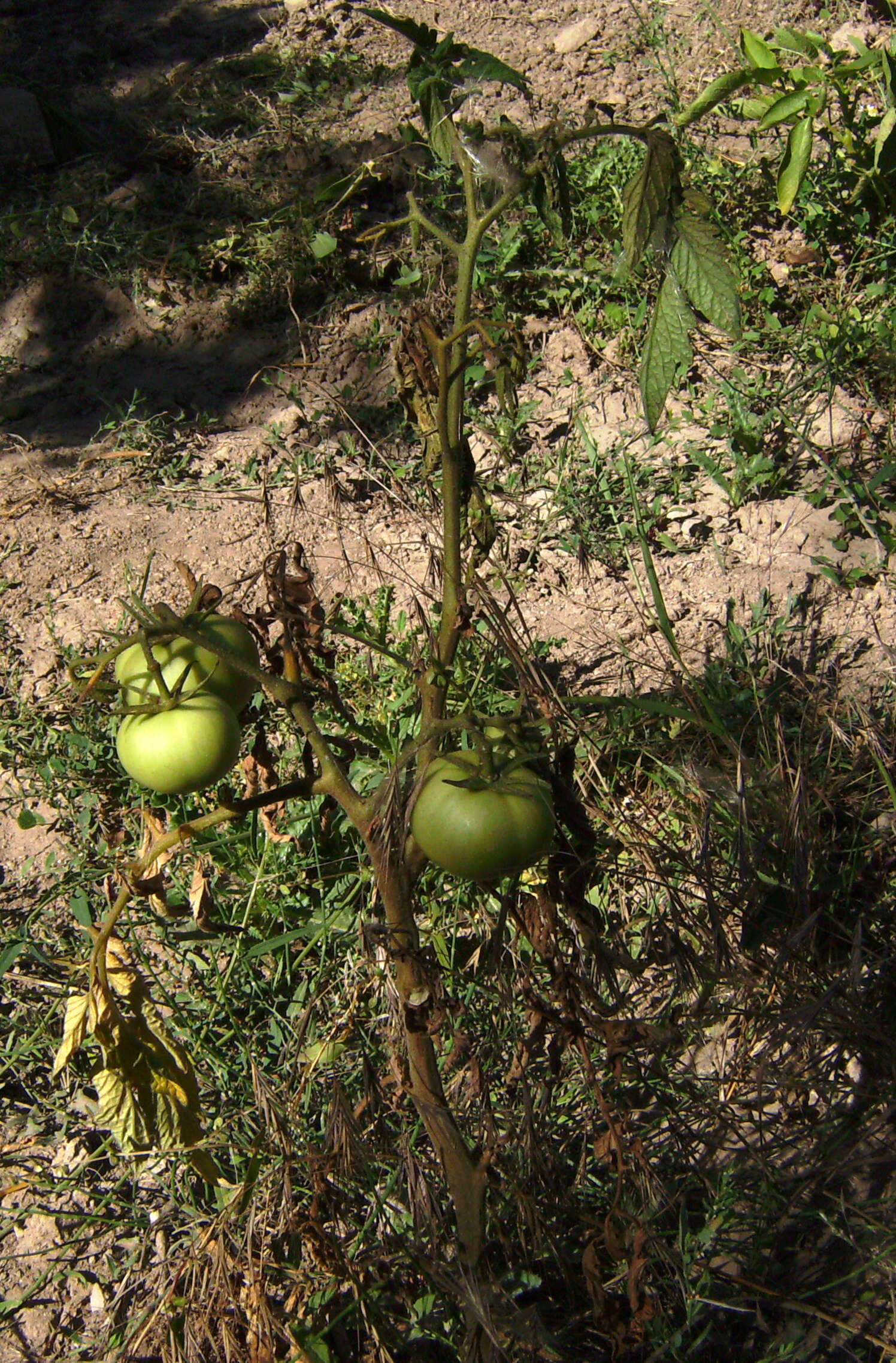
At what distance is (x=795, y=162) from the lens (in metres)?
2.65

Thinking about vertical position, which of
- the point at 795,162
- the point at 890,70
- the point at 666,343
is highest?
the point at 890,70

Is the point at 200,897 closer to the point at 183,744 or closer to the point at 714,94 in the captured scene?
the point at 183,744

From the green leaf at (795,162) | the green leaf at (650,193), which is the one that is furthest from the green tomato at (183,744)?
the green leaf at (795,162)

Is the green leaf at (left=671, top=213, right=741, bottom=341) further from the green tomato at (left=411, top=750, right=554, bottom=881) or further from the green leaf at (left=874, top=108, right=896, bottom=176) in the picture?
the green leaf at (left=874, top=108, right=896, bottom=176)

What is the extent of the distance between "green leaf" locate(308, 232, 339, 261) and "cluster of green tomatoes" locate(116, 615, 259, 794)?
261 cm

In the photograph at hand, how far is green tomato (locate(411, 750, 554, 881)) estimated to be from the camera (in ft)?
3.31

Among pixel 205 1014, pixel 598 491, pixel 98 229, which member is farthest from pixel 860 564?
pixel 98 229

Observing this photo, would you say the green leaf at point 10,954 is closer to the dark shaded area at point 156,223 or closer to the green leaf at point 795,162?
the dark shaded area at point 156,223

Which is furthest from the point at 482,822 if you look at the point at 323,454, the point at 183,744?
the point at 323,454

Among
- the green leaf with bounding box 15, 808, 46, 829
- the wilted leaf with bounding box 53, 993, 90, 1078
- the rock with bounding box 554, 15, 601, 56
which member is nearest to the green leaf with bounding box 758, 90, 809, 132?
the rock with bounding box 554, 15, 601, 56

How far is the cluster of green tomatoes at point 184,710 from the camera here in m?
1.06

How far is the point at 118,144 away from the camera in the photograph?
162 inches

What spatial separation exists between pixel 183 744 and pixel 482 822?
309 mm

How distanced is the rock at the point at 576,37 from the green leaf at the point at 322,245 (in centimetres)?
140
